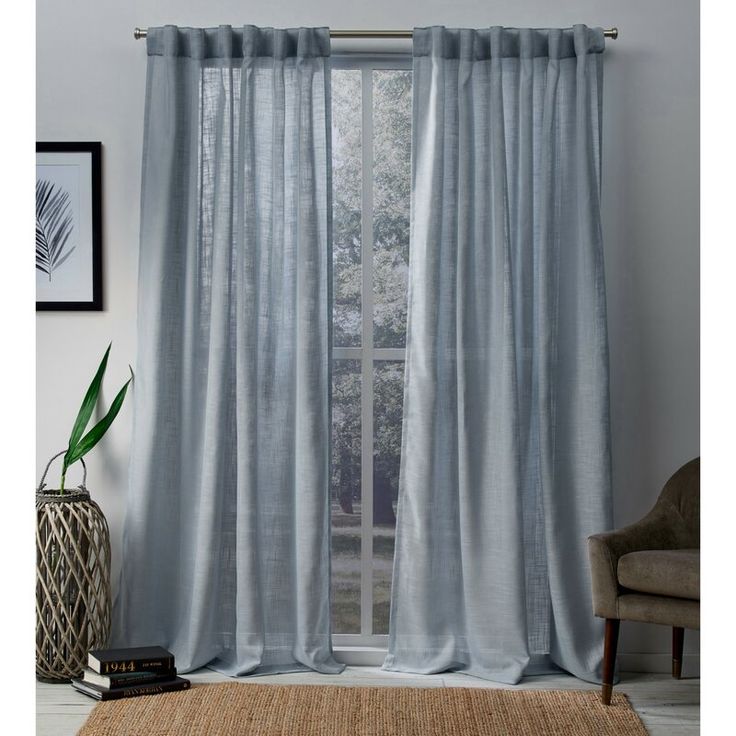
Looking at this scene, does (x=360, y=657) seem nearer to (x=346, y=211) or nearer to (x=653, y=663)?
(x=653, y=663)

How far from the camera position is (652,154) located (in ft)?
10.3

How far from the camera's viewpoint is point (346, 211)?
3234 millimetres

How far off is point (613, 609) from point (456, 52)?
2064mm

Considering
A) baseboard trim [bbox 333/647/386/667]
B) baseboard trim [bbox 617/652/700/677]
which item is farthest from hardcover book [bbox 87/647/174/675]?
baseboard trim [bbox 617/652/700/677]

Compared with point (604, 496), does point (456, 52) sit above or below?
above

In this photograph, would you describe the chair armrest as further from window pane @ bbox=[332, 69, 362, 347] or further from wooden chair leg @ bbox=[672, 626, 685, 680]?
window pane @ bbox=[332, 69, 362, 347]

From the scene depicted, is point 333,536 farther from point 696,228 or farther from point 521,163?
point 696,228

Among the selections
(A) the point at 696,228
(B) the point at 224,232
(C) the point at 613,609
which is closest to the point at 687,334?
(A) the point at 696,228

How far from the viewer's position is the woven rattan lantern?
282 centimetres

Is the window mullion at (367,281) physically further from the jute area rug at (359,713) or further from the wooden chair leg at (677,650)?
the wooden chair leg at (677,650)

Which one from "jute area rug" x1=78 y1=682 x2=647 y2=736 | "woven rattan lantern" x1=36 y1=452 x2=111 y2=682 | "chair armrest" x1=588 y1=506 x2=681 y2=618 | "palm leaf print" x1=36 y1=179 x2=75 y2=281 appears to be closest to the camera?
"jute area rug" x1=78 y1=682 x2=647 y2=736

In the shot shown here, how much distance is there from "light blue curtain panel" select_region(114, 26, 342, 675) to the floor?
101 mm

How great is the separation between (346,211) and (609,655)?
1877 mm

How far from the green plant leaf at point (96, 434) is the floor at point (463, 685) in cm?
80
